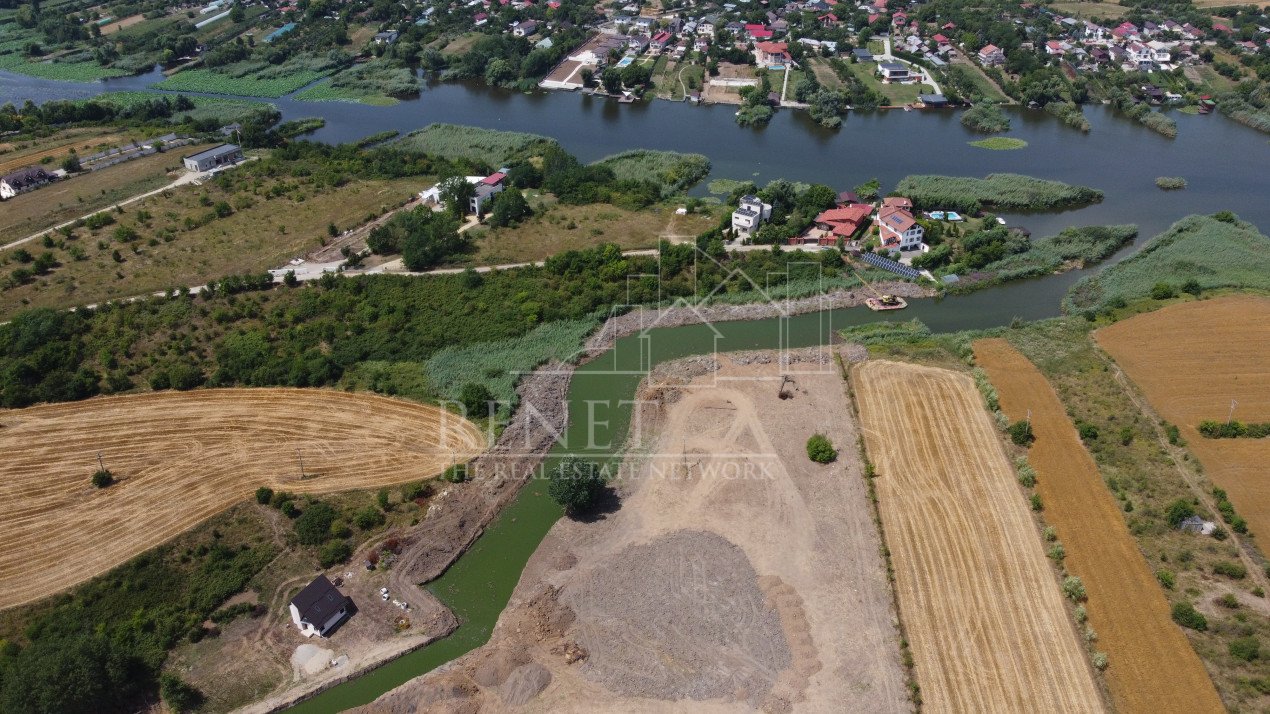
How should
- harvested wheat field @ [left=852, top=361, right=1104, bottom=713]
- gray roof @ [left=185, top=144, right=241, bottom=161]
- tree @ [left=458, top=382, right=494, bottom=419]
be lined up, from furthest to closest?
gray roof @ [left=185, top=144, right=241, bottom=161], tree @ [left=458, top=382, right=494, bottom=419], harvested wheat field @ [left=852, top=361, right=1104, bottom=713]

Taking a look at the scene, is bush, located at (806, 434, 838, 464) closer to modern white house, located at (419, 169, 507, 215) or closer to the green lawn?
modern white house, located at (419, 169, 507, 215)

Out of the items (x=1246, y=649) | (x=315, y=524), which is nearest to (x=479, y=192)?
(x=315, y=524)

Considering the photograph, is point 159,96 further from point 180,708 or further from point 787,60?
point 180,708

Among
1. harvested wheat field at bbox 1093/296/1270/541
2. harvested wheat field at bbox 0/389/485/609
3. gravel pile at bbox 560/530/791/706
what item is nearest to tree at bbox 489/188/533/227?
harvested wheat field at bbox 0/389/485/609

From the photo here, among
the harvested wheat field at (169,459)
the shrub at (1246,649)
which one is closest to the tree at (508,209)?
the harvested wheat field at (169,459)

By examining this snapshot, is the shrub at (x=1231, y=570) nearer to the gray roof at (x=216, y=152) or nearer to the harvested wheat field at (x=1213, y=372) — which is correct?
the harvested wheat field at (x=1213, y=372)
